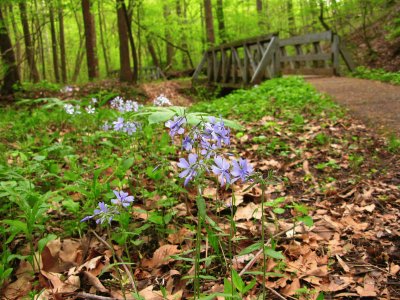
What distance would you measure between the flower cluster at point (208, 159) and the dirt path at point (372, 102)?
9.74 ft

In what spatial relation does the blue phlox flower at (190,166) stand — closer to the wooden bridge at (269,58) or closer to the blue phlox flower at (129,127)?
the blue phlox flower at (129,127)

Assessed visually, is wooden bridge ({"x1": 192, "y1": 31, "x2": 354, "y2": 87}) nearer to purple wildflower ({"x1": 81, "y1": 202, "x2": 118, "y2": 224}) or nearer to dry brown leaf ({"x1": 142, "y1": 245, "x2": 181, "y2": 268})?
dry brown leaf ({"x1": 142, "y1": 245, "x2": 181, "y2": 268})

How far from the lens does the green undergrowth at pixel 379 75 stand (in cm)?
719

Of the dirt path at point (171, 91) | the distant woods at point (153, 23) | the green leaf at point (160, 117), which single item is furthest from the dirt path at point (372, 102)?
the distant woods at point (153, 23)

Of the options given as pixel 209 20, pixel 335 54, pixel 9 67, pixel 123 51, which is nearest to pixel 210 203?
pixel 9 67

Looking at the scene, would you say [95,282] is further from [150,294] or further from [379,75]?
[379,75]

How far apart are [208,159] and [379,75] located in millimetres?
8309

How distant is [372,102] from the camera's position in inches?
204

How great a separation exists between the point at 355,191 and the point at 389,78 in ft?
19.4

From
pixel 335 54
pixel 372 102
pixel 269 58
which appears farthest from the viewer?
pixel 335 54

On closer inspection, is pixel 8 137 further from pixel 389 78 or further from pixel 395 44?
pixel 395 44

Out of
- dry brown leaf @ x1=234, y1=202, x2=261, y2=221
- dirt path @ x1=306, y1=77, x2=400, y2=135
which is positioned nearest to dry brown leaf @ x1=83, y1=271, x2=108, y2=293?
dry brown leaf @ x1=234, y1=202, x2=261, y2=221

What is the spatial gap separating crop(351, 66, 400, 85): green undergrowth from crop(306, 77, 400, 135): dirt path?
53 centimetres

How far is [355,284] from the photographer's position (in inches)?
65.7
